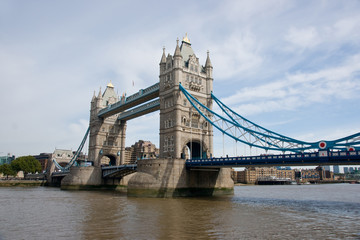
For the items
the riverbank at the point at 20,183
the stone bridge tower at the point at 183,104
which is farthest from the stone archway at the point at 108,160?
the stone bridge tower at the point at 183,104

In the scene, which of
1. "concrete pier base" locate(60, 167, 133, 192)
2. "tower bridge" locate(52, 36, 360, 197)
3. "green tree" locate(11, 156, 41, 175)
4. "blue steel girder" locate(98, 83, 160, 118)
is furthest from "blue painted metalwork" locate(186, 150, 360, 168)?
"green tree" locate(11, 156, 41, 175)

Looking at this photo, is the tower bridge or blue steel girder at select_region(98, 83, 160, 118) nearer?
the tower bridge

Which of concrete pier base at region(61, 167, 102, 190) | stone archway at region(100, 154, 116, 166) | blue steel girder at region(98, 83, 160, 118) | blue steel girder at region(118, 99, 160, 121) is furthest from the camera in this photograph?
stone archway at region(100, 154, 116, 166)

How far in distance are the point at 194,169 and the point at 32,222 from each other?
2486 centimetres

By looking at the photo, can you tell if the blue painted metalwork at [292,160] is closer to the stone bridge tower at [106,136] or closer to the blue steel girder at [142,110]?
the blue steel girder at [142,110]

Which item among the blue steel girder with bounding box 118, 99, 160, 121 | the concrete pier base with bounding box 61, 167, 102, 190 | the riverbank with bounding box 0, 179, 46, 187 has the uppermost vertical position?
the blue steel girder with bounding box 118, 99, 160, 121

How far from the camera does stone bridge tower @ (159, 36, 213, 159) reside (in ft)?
155

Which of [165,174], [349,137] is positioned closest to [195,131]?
[165,174]

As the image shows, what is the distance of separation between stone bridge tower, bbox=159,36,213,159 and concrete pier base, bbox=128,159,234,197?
15.0ft

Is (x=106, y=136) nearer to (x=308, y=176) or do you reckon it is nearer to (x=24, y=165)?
(x=24, y=165)

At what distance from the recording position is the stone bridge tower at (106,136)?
7194 centimetres

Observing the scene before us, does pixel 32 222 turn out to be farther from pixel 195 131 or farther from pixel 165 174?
pixel 195 131

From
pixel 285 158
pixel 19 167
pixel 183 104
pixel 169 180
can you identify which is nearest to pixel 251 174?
pixel 19 167

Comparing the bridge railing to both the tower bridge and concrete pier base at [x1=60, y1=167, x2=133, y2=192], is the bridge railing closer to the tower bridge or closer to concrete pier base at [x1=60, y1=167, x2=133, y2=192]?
the tower bridge
